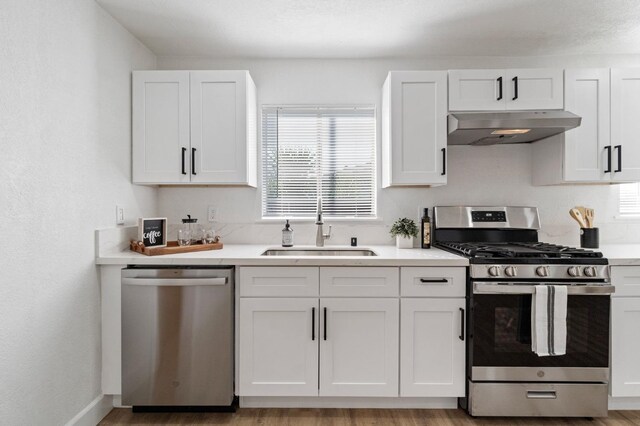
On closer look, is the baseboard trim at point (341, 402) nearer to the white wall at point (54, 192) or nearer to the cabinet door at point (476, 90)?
the white wall at point (54, 192)

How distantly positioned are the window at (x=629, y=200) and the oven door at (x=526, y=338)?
1275mm

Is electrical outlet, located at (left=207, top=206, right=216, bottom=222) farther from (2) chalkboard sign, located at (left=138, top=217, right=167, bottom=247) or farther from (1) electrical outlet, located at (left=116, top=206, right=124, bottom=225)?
(1) electrical outlet, located at (left=116, top=206, right=124, bottom=225)

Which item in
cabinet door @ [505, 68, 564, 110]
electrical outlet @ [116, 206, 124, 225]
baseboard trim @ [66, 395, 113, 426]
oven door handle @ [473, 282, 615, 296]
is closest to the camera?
baseboard trim @ [66, 395, 113, 426]

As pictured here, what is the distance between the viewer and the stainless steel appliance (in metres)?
2.15

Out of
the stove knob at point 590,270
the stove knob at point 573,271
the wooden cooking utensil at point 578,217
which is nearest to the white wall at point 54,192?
the stove knob at point 573,271

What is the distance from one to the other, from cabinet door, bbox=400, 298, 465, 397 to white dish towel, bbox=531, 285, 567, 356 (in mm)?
408

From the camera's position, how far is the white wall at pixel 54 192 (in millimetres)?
1604

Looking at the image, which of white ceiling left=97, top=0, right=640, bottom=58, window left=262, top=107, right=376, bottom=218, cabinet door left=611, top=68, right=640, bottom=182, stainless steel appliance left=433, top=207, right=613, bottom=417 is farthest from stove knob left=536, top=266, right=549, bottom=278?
white ceiling left=97, top=0, right=640, bottom=58

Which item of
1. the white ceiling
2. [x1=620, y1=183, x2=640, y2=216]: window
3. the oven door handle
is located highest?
the white ceiling

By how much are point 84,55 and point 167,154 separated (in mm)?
755

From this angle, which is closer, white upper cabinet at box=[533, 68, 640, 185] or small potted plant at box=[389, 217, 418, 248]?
white upper cabinet at box=[533, 68, 640, 185]

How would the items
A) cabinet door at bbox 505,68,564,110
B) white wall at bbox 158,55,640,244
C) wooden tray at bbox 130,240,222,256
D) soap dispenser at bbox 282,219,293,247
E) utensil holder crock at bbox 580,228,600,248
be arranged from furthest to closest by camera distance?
white wall at bbox 158,55,640,244
soap dispenser at bbox 282,219,293,247
utensil holder crock at bbox 580,228,600,248
cabinet door at bbox 505,68,564,110
wooden tray at bbox 130,240,222,256

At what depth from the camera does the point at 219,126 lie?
103 inches

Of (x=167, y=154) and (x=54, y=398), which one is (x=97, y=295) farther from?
(x=167, y=154)
